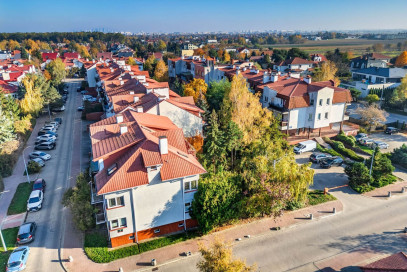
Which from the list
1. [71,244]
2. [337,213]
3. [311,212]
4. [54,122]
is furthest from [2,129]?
[337,213]

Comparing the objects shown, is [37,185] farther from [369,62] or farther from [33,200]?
[369,62]

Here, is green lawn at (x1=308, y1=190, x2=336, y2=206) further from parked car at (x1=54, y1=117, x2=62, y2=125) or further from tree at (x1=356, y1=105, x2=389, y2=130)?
parked car at (x1=54, y1=117, x2=62, y2=125)

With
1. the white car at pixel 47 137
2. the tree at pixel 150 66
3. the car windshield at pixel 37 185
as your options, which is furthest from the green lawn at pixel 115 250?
the tree at pixel 150 66

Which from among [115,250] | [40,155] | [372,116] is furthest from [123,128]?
[372,116]

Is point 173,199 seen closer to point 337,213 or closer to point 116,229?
point 116,229

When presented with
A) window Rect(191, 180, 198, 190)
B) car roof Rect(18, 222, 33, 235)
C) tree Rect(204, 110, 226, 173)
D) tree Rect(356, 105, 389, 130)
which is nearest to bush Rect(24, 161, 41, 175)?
car roof Rect(18, 222, 33, 235)
